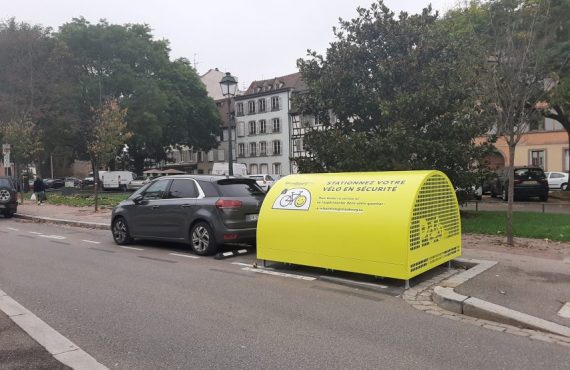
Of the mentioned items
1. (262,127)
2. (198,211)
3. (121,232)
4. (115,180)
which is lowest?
(121,232)

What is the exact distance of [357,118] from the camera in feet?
49.4

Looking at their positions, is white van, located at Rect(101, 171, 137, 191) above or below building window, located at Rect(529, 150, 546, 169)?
below

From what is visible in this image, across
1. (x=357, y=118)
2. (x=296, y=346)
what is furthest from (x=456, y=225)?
(x=357, y=118)

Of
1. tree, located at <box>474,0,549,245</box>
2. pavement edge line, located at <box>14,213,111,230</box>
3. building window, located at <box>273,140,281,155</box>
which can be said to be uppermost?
building window, located at <box>273,140,281,155</box>

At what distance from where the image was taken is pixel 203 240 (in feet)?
32.7

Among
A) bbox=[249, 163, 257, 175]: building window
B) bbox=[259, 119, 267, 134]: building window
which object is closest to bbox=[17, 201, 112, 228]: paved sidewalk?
bbox=[259, 119, 267, 134]: building window

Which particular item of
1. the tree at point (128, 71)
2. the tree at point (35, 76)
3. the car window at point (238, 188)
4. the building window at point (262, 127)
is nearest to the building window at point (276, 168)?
the building window at point (262, 127)

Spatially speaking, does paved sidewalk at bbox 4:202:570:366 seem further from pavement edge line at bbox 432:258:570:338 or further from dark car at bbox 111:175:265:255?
dark car at bbox 111:175:265:255

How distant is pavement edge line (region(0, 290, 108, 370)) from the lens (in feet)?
14.6

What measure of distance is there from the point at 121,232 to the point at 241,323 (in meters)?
7.10

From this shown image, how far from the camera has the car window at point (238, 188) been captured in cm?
1008

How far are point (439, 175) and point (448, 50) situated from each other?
786 cm

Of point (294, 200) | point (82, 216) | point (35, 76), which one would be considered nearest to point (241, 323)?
point (294, 200)

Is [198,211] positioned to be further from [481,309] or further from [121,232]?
[481,309]
